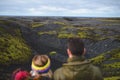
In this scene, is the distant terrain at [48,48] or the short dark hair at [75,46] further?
the distant terrain at [48,48]

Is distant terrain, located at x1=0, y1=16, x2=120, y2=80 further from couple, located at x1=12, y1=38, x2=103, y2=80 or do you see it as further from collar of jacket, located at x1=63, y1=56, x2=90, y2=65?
collar of jacket, located at x1=63, y1=56, x2=90, y2=65

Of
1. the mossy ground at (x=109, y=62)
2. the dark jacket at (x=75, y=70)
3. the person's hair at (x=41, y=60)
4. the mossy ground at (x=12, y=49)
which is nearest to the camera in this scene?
the dark jacket at (x=75, y=70)

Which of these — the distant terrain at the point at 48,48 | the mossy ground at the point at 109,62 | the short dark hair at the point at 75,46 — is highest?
the short dark hair at the point at 75,46

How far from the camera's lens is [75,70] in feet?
25.4

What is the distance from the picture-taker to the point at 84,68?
777 centimetres

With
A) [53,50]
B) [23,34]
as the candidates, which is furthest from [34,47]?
[23,34]

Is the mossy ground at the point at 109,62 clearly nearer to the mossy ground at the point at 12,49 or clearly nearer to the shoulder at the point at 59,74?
the mossy ground at the point at 12,49

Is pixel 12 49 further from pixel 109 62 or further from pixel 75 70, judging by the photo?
pixel 75 70

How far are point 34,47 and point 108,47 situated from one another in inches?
404

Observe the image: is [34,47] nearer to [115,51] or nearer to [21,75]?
[115,51]

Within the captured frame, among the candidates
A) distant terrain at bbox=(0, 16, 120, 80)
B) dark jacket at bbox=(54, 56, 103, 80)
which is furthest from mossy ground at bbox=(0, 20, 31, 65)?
A: dark jacket at bbox=(54, 56, 103, 80)

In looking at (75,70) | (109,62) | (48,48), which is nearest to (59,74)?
(75,70)

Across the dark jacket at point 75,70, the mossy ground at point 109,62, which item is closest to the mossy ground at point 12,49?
the mossy ground at point 109,62

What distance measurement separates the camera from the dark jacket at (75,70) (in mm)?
7711
